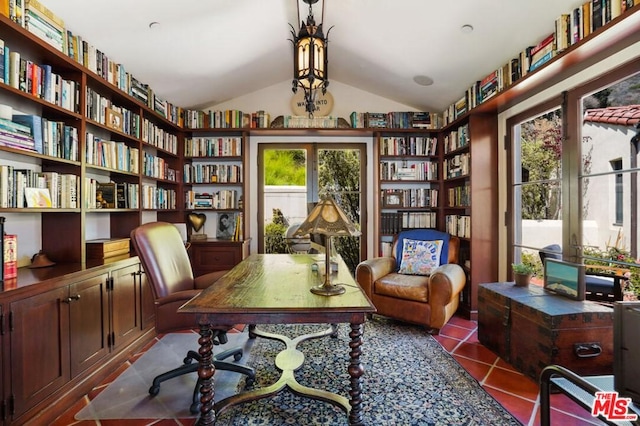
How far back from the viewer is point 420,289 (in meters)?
3.06

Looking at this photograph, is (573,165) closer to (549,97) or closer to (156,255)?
(549,97)

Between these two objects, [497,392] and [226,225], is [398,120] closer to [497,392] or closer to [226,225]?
[226,225]

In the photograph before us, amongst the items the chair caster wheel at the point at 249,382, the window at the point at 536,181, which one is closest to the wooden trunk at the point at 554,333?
the window at the point at 536,181

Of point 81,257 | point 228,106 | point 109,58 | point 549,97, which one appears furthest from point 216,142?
point 549,97

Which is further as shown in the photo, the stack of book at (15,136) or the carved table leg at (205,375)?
the stack of book at (15,136)

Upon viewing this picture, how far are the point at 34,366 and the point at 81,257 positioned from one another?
0.80m

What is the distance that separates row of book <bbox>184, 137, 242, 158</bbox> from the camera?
4.21 meters

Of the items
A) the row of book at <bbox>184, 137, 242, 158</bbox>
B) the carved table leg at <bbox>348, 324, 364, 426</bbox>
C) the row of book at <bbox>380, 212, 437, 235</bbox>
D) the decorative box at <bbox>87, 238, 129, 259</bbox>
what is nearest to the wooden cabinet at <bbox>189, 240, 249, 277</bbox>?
the row of book at <bbox>184, 137, 242, 158</bbox>

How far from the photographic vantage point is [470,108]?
3.45 metres

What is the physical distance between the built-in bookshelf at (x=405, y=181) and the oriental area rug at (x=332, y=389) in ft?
5.82

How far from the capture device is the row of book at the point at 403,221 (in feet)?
14.3

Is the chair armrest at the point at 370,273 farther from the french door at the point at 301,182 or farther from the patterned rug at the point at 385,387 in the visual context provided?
the french door at the point at 301,182

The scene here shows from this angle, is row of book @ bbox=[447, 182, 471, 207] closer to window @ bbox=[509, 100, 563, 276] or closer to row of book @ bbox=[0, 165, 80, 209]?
window @ bbox=[509, 100, 563, 276]

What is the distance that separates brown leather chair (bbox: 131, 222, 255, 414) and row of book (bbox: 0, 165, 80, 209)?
65 cm
